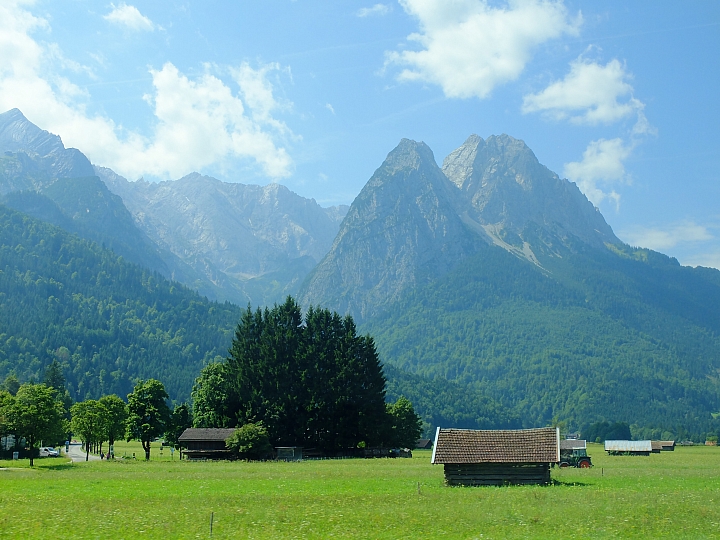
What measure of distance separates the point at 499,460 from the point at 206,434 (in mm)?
44374

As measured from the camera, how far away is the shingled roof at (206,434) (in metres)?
77.5

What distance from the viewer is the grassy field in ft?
86.4

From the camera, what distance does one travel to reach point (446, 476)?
4441cm

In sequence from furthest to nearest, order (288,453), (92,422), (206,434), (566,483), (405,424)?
(405,424), (92,422), (288,453), (206,434), (566,483)

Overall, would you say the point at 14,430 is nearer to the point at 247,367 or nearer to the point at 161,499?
the point at 247,367

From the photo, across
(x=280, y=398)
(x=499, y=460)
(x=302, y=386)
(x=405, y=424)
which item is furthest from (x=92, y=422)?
(x=499, y=460)

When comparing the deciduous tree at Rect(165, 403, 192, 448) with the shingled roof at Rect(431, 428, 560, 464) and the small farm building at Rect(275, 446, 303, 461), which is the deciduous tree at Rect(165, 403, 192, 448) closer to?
the small farm building at Rect(275, 446, 303, 461)

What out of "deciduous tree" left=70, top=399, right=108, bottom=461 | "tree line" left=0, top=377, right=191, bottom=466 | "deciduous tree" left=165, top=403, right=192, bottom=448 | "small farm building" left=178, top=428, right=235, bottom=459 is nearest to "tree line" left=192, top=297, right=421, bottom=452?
"deciduous tree" left=165, top=403, right=192, bottom=448

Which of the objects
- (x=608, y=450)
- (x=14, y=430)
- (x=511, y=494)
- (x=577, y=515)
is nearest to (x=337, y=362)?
(x=14, y=430)

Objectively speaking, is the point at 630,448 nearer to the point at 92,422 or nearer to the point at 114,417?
the point at 114,417

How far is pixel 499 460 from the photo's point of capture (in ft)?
142

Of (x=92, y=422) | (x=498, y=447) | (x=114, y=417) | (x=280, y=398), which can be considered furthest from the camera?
(x=114, y=417)

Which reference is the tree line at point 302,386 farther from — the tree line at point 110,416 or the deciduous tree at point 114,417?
the deciduous tree at point 114,417

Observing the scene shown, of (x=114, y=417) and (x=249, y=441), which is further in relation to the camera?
(x=114, y=417)
